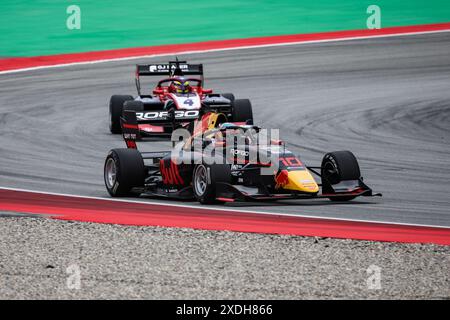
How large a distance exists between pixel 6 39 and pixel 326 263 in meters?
→ 23.8

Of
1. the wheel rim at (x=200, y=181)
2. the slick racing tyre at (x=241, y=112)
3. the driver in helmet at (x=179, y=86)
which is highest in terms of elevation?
the driver in helmet at (x=179, y=86)

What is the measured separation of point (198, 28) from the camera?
114ft

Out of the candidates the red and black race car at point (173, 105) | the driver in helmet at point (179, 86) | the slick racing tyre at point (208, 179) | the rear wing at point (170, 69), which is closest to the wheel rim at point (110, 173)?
the slick racing tyre at point (208, 179)

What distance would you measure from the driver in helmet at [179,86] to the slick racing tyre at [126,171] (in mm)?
7532

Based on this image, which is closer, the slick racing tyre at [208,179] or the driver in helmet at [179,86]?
the slick racing tyre at [208,179]

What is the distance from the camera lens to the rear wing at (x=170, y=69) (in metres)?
22.8

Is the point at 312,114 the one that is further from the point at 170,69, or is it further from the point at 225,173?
the point at 225,173

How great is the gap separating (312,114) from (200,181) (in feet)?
31.2

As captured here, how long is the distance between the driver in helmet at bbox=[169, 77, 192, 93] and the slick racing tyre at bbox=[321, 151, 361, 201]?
8475 millimetres

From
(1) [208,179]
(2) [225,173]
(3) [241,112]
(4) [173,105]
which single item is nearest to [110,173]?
(1) [208,179]

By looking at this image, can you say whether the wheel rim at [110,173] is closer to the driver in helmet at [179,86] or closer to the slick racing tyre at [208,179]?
the slick racing tyre at [208,179]

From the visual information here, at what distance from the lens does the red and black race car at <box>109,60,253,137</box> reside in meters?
21.8

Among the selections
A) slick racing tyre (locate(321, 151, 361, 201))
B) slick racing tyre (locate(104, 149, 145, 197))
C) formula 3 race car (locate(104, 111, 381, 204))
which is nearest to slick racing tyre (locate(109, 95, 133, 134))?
formula 3 race car (locate(104, 111, 381, 204))
